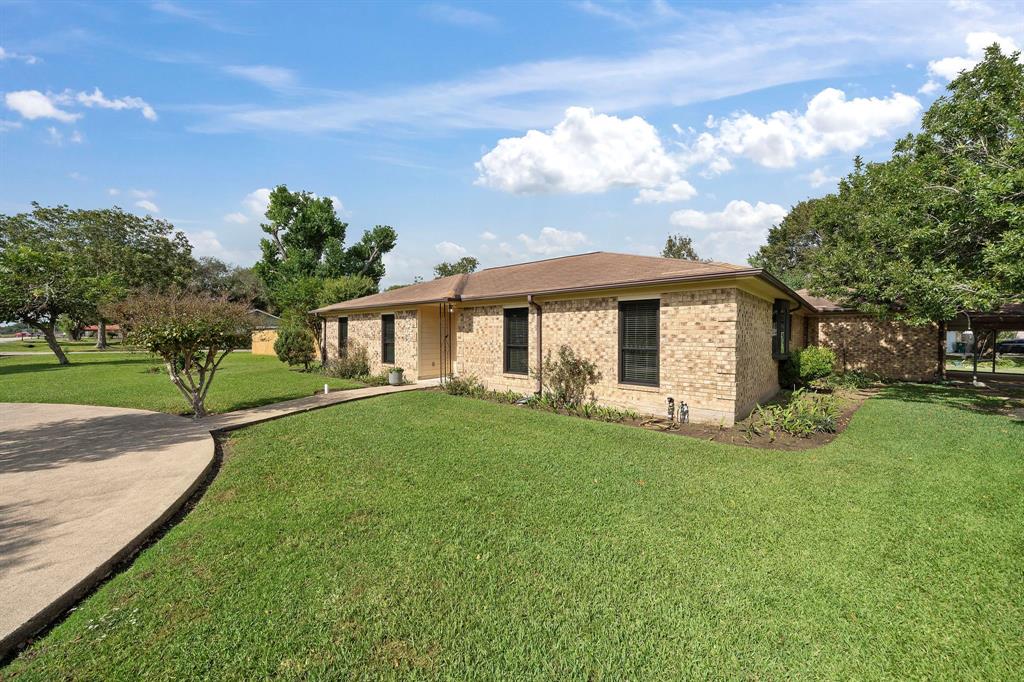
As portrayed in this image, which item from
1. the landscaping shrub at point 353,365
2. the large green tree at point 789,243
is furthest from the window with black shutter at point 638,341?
the large green tree at point 789,243

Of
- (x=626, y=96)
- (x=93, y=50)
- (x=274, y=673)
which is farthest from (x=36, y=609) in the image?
(x=626, y=96)

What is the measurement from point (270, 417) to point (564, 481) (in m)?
6.97

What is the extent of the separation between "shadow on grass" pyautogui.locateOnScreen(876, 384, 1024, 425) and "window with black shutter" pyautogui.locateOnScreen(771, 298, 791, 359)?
306cm

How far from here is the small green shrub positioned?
10164 millimetres

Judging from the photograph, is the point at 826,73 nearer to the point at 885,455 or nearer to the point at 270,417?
the point at 885,455

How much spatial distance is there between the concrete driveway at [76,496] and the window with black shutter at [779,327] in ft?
43.0

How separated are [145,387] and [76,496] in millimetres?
11506

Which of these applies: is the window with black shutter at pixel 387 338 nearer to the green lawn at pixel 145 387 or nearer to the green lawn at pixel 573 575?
the green lawn at pixel 145 387

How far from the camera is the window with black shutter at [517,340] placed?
11.6 m

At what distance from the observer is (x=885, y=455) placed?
6391mm

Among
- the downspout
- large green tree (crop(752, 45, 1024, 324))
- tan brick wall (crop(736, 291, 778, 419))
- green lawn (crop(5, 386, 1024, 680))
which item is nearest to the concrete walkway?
green lawn (crop(5, 386, 1024, 680))

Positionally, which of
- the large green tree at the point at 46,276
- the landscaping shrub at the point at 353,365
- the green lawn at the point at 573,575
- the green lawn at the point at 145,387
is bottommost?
the green lawn at the point at 573,575

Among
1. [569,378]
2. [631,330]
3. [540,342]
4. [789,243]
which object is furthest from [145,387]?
[789,243]

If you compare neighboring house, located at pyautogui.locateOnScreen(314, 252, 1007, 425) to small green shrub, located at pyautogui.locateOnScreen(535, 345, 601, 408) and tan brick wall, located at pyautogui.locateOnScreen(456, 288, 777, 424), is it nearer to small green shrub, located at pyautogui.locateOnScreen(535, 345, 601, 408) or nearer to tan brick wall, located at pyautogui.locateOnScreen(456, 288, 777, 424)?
tan brick wall, located at pyautogui.locateOnScreen(456, 288, 777, 424)
